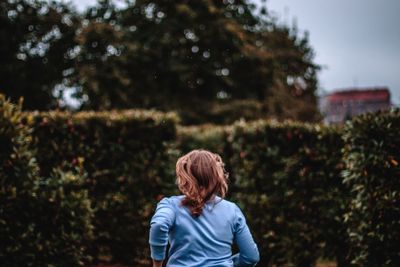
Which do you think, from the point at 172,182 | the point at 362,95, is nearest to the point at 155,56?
the point at 172,182

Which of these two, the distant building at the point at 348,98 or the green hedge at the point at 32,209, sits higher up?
the distant building at the point at 348,98

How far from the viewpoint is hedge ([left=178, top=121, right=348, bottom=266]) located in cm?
889

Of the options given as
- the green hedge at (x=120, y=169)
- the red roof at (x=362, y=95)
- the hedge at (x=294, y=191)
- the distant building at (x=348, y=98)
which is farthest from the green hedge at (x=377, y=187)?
the red roof at (x=362, y=95)

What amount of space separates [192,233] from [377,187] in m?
4.77

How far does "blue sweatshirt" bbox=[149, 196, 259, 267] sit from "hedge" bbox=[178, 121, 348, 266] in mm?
5740

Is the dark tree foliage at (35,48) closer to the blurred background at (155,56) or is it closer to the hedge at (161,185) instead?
the blurred background at (155,56)

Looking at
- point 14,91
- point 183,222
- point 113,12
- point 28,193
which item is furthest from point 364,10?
point 183,222

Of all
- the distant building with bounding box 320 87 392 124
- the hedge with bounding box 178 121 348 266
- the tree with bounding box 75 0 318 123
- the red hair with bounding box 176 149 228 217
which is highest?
the tree with bounding box 75 0 318 123

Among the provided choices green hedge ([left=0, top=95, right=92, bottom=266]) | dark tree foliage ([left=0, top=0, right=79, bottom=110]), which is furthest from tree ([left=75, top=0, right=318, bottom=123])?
green hedge ([left=0, top=95, right=92, bottom=266])

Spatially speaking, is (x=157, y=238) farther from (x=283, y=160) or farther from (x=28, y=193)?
(x=283, y=160)

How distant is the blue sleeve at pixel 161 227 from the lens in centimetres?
319

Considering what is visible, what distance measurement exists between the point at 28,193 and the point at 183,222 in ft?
16.3

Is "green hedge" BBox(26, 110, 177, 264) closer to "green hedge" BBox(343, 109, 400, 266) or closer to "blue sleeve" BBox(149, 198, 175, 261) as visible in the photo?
"green hedge" BBox(343, 109, 400, 266)

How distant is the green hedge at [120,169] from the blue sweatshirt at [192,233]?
635 centimetres
